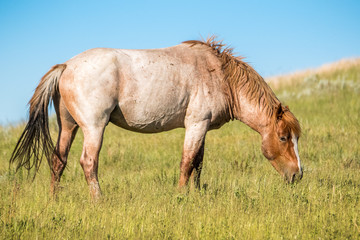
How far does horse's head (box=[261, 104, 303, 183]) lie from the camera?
5.69 m

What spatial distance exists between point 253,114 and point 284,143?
60 cm

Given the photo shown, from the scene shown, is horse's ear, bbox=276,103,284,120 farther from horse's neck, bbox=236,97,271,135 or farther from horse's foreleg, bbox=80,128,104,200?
horse's foreleg, bbox=80,128,104,200

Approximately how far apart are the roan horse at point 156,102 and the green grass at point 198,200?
44 cm

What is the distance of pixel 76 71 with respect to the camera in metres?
4.93

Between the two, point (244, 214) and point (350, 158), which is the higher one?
point (244, 214)

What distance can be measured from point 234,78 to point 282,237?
9.26 ft

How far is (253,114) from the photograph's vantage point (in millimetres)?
5898

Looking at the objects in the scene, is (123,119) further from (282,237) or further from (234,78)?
(282,237)

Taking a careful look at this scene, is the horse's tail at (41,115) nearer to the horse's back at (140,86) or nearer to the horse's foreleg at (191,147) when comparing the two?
the horse's back at (140,86)

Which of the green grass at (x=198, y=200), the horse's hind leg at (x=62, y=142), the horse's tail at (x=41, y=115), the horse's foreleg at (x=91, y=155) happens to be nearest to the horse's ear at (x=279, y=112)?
the green grass at (x=198, y=200)

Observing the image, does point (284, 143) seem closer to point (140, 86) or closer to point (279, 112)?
point (279, 112)

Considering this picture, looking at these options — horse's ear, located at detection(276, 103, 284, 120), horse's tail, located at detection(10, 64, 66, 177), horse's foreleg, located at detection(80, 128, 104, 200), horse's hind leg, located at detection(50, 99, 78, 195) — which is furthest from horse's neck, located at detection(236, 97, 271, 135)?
horse's tail, located at detection(10, 64, 66, 177)

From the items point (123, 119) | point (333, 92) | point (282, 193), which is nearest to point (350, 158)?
point (282, 193)

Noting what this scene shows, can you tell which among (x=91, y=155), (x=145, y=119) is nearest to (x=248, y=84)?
(x=145, y=119)
